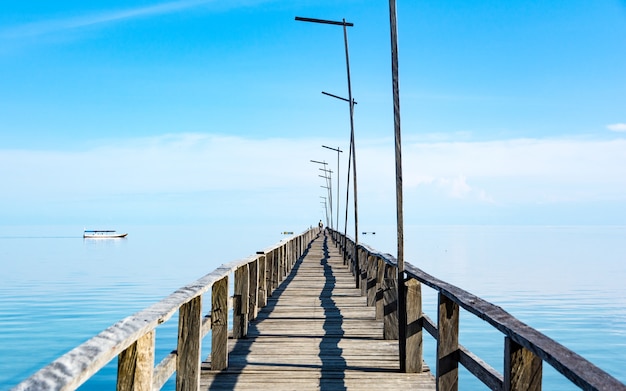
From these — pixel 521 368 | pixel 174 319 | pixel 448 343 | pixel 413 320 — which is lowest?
pixel 174 319

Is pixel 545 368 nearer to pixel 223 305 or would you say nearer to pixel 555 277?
pixel 223 305

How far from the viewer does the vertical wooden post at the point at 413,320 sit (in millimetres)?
6484

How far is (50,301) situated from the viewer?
32.7 meters

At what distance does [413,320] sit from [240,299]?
2677 millimetres

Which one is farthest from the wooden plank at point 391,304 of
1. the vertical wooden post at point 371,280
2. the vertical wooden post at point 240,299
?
the vertical wooden post at point 371,280

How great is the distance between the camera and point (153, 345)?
3469mm

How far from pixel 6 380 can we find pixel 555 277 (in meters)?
43.7

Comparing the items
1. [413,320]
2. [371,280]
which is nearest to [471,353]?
[413,320]

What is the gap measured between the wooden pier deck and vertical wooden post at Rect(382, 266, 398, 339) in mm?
146

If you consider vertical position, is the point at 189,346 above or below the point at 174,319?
above

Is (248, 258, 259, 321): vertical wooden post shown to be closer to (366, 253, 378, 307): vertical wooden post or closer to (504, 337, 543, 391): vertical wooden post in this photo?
(366, 253, 378, 307): vertical wooden post

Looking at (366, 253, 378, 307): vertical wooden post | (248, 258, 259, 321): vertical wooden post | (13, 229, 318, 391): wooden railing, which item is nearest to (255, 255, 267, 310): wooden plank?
(248, 258, 259, 321): vertical wooden post

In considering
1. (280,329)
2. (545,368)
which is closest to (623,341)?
(545,368)

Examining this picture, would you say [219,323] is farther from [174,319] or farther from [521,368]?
[174,319]
